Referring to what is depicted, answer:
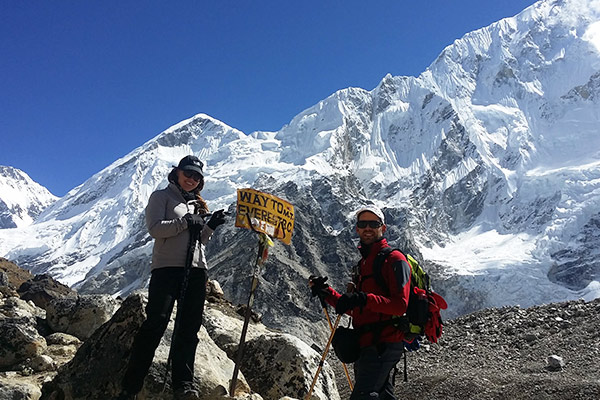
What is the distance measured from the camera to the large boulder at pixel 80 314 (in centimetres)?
940

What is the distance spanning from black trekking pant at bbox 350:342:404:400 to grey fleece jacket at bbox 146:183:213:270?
2.07 meters

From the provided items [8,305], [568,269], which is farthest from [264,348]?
[568,269]

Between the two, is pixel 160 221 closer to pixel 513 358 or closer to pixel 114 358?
pixel 114 358

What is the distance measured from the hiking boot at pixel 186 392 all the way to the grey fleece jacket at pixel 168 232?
4.04 ft

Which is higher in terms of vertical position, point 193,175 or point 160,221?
point 193,175

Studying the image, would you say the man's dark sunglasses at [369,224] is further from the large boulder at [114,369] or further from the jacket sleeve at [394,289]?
the large boulder at [114,369]

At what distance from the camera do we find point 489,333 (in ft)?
45.5

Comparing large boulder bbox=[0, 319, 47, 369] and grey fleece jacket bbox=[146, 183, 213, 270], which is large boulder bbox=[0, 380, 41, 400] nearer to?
large boulder bbox=[0, 319, 47, 369]

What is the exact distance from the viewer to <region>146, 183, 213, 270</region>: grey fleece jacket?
205 inches

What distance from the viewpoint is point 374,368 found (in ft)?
14.3

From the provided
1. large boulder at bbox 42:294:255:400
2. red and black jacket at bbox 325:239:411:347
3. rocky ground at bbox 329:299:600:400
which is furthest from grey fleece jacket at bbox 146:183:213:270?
rocky ground at bbox 329:299:600:400

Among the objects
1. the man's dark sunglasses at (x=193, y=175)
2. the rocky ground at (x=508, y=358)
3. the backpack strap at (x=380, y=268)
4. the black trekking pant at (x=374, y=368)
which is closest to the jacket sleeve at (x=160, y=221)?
the man's dark sunglasses at (x=193, y=175)

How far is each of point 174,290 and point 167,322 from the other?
330 mm

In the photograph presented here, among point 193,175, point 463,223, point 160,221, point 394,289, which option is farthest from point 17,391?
point 463,223
